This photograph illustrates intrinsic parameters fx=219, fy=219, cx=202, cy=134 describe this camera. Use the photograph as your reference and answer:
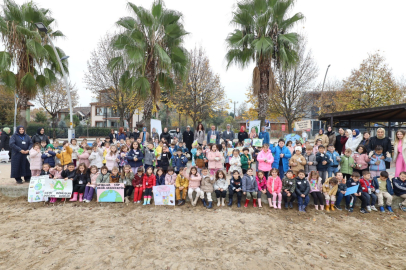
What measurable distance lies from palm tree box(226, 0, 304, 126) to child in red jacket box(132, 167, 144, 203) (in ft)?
20.9

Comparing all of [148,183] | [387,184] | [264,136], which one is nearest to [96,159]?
[148,183]

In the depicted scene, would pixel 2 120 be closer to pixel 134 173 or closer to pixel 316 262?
pixel 134 173

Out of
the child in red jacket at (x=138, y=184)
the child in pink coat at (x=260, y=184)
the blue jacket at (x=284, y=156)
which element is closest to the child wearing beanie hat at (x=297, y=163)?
the blue jacket at (x=284, y=156)

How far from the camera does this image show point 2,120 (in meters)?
27.5

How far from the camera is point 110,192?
622 cm

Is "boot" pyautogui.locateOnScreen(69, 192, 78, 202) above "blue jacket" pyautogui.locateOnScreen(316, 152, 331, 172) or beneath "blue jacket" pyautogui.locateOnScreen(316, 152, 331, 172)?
beneath

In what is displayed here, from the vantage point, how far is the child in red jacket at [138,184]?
6.23m

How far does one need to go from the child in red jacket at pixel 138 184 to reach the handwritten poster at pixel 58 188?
1853 mm

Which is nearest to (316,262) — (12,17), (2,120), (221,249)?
(221,249)

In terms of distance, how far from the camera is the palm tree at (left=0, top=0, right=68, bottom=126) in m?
9.70

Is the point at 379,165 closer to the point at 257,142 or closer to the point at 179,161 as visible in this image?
the point at 257,142

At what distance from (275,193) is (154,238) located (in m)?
3.36

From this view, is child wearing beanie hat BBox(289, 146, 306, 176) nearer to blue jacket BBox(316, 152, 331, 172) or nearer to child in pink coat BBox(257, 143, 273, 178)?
blue jacket BBox(316, 152, 331, 172)

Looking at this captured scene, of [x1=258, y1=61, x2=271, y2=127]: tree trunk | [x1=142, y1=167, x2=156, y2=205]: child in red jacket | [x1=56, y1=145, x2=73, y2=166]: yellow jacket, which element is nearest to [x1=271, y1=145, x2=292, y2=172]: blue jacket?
[x1=258, y1=61, x2=271, y2=127]: tree trunk
